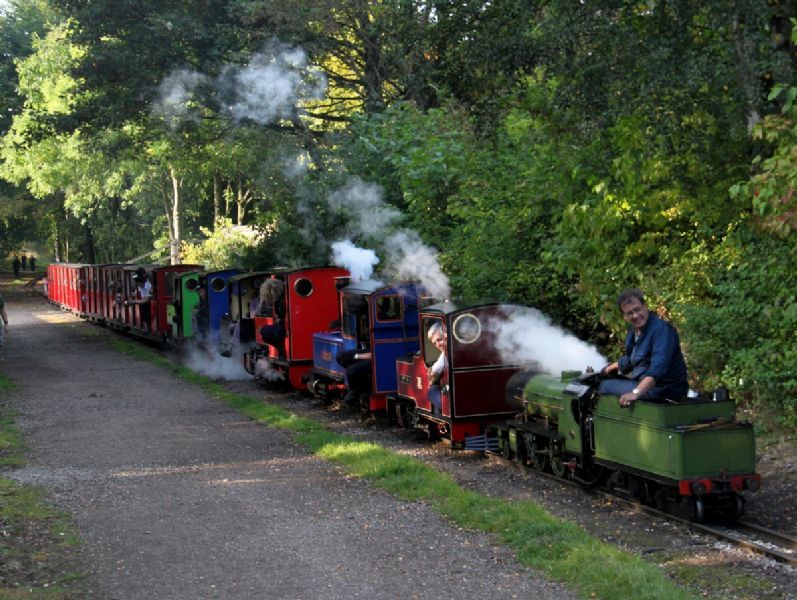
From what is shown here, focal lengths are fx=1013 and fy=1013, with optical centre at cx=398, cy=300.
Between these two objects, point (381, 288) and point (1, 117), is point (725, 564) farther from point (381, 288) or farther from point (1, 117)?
point (1, 117)

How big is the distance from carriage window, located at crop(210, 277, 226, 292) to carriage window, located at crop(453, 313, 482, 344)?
491 inches

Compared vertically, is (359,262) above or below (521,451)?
above

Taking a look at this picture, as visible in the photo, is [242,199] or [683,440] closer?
[683,440]

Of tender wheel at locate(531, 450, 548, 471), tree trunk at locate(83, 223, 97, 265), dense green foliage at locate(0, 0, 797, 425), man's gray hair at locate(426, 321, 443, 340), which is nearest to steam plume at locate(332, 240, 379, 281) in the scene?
dense green foliage at locate(0, 0, 797, 425)

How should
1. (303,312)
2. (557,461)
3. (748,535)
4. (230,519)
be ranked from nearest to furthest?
(748,535)
(230,519)
(557,461)
(303,312)

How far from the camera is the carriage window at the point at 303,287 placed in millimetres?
18641

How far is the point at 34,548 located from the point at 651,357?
559 centimetres

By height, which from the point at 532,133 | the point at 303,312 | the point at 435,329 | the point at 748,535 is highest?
the point at 532,133

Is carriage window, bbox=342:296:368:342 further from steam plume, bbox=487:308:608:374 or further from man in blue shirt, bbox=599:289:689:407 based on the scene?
man in blue shirt, bbox=599:289:689:407

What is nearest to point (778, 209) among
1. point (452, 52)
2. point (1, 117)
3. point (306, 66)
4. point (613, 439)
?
point (613, 439)

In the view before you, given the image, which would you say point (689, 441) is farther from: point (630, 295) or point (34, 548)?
point (34, 548)

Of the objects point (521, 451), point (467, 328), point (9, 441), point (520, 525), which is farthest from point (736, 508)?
point (9, 441)

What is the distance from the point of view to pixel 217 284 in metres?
23.9

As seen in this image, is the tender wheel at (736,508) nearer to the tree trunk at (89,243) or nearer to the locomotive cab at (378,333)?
the locomotive cab at (378,333)
